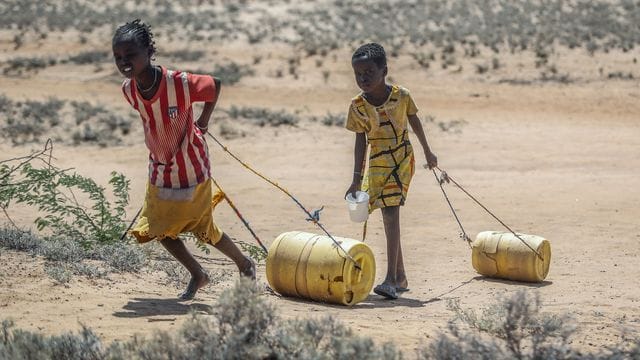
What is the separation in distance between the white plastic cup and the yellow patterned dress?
0.32 m

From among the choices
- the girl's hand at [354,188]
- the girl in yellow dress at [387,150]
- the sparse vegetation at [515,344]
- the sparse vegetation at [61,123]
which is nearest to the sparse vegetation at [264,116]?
the sparse vegetation at [61,123]

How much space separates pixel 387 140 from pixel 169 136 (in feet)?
6.21

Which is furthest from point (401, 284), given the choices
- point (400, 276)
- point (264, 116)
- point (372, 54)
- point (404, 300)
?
point (264, 116)

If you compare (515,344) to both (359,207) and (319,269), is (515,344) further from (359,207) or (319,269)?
(359,207)

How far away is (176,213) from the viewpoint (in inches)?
239

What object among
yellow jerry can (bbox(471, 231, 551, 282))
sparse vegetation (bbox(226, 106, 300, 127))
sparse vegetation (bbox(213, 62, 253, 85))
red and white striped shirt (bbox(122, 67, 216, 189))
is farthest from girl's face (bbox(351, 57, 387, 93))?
sparse vegetation (bbox(213, 62, 253, 85))

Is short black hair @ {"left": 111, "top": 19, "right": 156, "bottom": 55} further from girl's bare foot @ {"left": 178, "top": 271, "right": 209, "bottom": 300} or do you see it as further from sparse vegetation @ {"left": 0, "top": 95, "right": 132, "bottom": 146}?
sparse vegetation @ {"left": 0, "top": 95, "right": 132, "bottom": 146}

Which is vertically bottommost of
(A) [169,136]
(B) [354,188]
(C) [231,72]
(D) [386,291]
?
(D) [386,291]

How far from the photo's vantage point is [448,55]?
29.9 meters

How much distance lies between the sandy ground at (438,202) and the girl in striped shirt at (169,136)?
0.54m

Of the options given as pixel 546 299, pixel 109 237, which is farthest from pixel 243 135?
pixel 546 299

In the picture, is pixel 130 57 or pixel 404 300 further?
pixel 404 300

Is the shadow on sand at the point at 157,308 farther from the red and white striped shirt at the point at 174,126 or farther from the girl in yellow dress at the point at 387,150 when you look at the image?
the girl in yellow dress at the point at 387,150

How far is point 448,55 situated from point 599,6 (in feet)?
39.3
